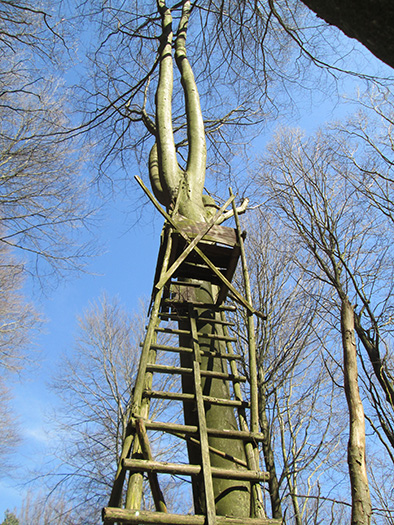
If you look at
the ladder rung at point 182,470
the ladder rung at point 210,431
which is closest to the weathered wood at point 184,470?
the ladder rung at point 182,470

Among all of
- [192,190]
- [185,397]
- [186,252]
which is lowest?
[185,397]

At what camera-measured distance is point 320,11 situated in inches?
54.1

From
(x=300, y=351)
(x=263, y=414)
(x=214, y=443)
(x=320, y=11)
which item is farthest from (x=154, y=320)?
(x=300, y=351)

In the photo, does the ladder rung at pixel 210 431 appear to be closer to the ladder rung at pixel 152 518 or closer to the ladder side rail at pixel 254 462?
the ladder side rail at pixel 254 462

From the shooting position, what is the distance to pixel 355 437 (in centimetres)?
298

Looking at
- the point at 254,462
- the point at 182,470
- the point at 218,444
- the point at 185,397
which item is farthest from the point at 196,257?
the point at 182,470

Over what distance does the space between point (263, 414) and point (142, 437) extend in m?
4.45

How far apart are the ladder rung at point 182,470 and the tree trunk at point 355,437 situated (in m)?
0.59

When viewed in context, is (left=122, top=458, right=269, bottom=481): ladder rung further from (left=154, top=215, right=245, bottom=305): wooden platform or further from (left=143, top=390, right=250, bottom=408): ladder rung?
(left=154, top=215, right=245, bottom=305): wooden platform

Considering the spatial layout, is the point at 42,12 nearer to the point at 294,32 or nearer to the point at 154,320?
the point at 294,32

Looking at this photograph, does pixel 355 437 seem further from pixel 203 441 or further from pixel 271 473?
pixel 271 473

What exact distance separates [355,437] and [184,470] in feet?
4.29

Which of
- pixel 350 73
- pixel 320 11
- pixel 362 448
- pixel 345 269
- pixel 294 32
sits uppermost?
pixel 294 32

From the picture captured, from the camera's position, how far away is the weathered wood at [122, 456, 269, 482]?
8.01ft
